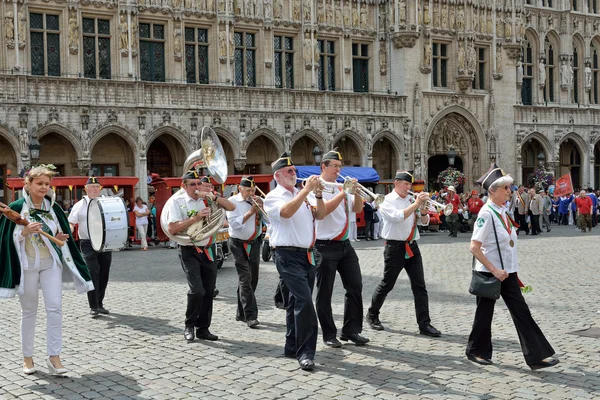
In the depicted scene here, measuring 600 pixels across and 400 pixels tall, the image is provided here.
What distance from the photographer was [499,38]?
3797 cm

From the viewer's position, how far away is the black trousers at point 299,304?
7418 mm

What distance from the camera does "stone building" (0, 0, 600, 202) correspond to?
2708 cm

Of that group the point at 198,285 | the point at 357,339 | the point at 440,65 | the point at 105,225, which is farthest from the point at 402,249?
the point at 440,65

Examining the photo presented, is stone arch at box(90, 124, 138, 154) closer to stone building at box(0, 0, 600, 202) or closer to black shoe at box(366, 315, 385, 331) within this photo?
stone building at box(0, 0, 600, 202)

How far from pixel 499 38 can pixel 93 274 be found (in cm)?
3103

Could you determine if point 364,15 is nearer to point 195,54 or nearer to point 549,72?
point 195,54

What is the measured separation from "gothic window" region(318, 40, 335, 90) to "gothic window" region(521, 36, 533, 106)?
1168cm

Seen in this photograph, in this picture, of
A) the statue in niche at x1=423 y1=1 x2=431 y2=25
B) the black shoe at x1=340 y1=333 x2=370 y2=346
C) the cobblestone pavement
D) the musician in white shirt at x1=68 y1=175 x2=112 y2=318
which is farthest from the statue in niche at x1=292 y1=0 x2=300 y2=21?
the black shoe at x1=340 y1=333 x2=370 y2=346

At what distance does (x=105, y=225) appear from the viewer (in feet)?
35.6

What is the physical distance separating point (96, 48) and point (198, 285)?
2146cm

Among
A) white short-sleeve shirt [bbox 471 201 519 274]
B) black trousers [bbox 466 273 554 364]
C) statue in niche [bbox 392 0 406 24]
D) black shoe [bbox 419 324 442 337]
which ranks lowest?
black shoe [bbox 419 324 442 337]

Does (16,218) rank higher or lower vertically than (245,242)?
higher

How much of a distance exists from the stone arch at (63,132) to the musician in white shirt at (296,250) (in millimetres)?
19770

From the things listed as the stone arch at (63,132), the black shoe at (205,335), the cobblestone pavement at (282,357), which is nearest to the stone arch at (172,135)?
the stone arch at (63,132)
